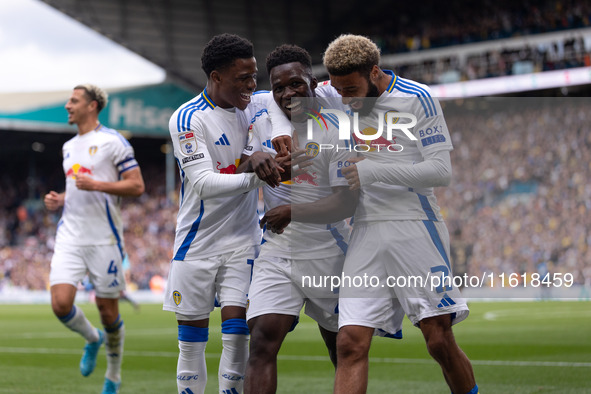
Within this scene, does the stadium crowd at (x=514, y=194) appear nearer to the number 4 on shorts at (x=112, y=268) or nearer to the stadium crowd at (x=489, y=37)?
the stadium crowd at (x=489, y=37)

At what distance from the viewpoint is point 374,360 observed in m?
9.39

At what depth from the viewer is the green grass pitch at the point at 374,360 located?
24.0ft

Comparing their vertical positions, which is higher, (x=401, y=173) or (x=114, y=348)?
(x=401, y=173)

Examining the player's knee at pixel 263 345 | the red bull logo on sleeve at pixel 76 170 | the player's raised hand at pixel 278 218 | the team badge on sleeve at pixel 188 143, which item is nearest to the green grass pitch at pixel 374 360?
the red bull logo on sleeve at pixel 76 170

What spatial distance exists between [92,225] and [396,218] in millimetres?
3692

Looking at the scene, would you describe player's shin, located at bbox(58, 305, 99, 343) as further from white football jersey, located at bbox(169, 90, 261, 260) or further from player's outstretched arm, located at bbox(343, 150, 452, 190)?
player's outstretched arm, located at bbox(343, 150, 452, 190)

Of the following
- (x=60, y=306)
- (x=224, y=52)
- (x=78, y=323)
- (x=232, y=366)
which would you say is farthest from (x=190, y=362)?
(x=78, y=323)

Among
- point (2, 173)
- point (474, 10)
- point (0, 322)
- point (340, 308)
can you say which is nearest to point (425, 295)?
point (340, 308)

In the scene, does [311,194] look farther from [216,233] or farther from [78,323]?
[78,323]

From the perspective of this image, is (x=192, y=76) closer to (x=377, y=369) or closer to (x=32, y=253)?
(x=32, y=253)

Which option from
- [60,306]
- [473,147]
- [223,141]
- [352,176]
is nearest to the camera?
[352,176]

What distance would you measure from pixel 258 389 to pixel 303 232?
943 mm

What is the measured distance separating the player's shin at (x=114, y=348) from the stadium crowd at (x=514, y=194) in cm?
689

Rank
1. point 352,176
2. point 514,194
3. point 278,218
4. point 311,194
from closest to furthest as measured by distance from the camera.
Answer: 1. point 352,176
2. point 278,218
3. point 311,194
4. point 514,194
